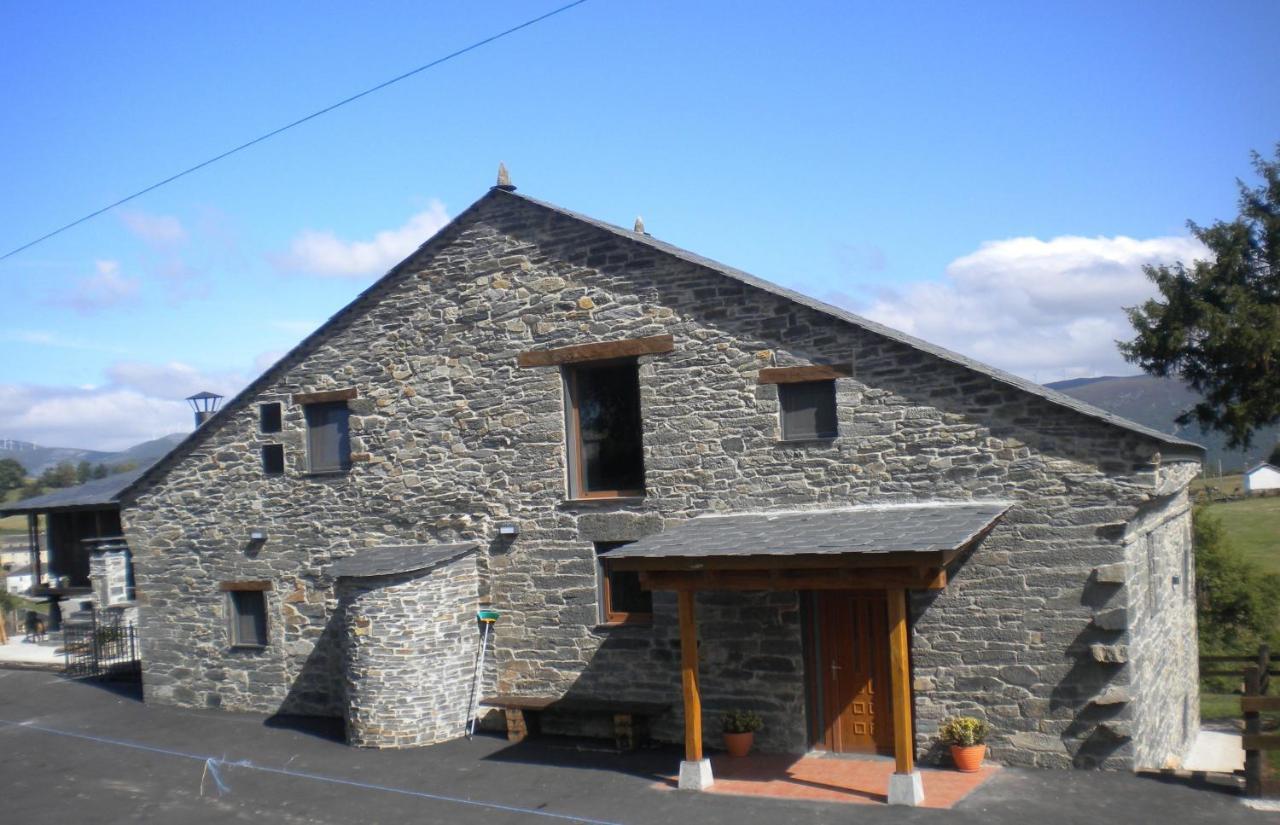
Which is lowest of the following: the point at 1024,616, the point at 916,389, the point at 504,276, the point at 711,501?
the point at 1024,616

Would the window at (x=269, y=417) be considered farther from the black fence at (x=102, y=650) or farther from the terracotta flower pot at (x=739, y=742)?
the terracotta flower pot at (x=739, y=742)

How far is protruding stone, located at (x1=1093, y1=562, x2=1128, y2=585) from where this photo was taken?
10742mm

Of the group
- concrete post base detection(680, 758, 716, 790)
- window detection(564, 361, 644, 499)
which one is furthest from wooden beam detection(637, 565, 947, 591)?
window detection(564, 361, 644, 499)

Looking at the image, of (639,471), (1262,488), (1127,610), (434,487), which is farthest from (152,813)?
(1262,488)

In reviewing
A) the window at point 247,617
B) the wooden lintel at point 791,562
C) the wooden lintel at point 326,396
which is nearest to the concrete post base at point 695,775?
the wooden lintel at point 791,562

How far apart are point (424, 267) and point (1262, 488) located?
2792 inches

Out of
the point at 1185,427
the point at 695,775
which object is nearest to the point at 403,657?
the point at 695,775

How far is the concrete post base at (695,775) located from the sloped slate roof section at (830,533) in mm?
2261

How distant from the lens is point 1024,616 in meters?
11.3

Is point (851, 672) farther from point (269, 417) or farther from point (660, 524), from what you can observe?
point (269, 417)

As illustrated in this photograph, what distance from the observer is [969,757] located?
11219 millimetres

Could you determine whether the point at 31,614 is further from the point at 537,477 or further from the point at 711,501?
the point at 711,501

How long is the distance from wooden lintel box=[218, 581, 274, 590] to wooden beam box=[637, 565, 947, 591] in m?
7.43

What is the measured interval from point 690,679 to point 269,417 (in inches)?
331
